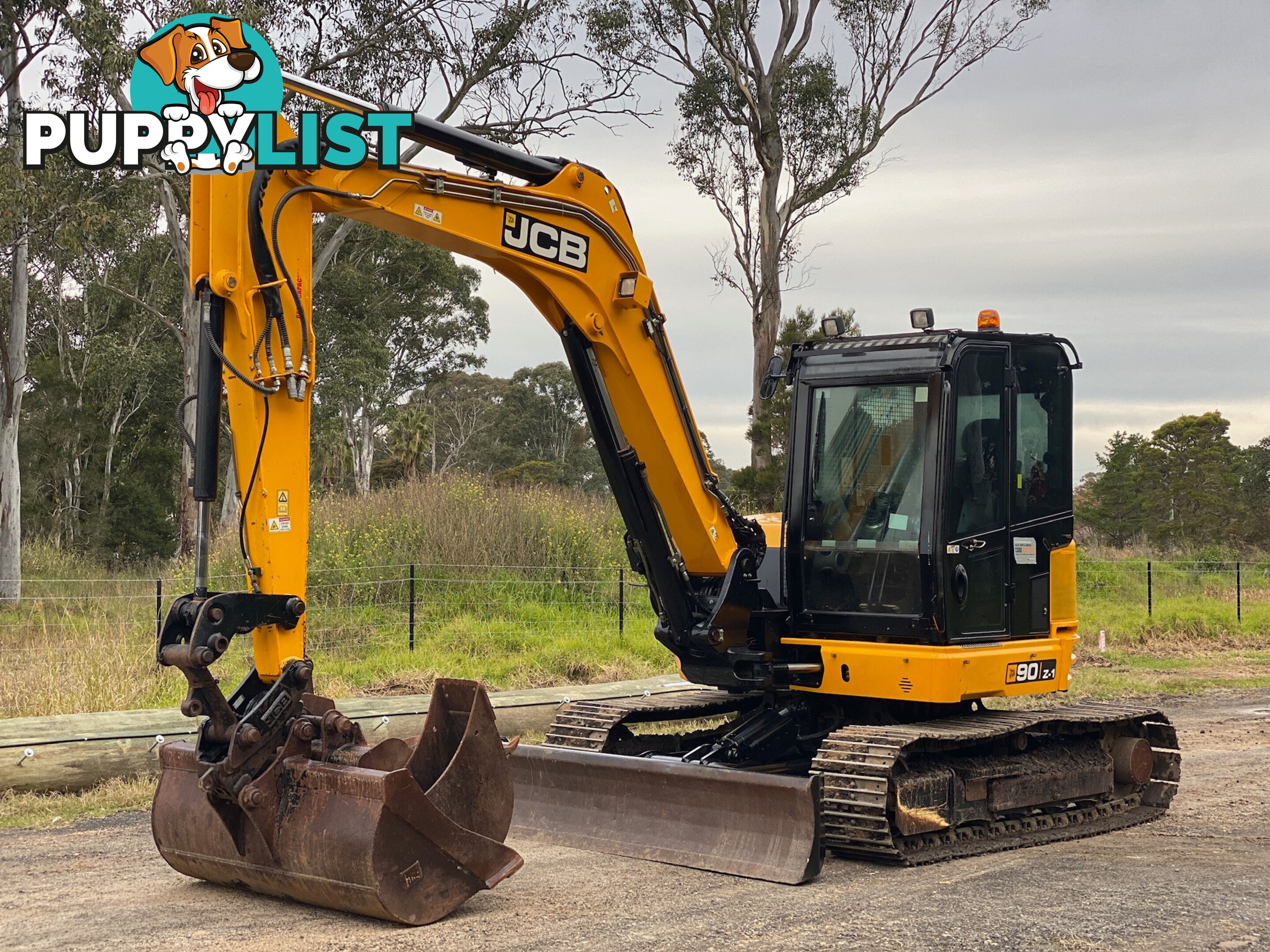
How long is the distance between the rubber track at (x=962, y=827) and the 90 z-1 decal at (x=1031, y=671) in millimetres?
231

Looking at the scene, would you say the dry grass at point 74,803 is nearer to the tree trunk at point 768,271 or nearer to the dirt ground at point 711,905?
the dirt ground at point 711,905

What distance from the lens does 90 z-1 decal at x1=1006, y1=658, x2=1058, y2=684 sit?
7633mm

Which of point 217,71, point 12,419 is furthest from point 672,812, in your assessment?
point 12,419

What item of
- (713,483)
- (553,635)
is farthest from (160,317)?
(713,483)

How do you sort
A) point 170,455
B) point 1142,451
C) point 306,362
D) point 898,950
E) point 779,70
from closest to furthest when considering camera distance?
point 898,950
point 306,362
point 779,70
point 170,455
point 1142,451

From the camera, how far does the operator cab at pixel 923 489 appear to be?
736 centimetres

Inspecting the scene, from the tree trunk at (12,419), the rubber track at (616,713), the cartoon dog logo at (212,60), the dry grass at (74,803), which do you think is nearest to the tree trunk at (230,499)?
the tree trunk at (12,419)

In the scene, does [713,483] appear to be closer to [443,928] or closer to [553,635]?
[443,928]

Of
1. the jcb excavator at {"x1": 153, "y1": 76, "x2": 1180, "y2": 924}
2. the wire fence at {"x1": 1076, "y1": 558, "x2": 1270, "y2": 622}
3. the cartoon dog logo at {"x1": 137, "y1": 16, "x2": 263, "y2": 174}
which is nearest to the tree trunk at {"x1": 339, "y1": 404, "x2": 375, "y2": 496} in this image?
the wire fence at {"x1": 1076, "y1": 558, "x2": 1270, "y2": 622}

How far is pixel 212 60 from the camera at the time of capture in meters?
7.17

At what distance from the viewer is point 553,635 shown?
622 inches

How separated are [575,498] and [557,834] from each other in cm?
1304

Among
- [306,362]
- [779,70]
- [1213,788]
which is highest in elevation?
[779,70]

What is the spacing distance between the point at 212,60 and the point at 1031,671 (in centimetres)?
569
